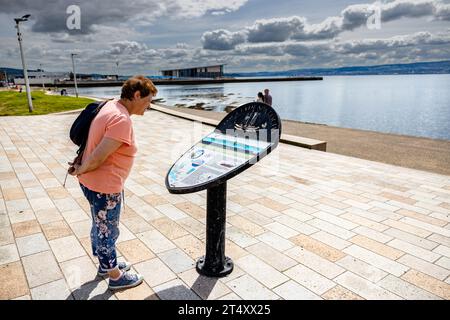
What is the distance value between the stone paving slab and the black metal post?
11cm

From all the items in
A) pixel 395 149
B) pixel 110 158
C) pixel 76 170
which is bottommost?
pixel 395 149

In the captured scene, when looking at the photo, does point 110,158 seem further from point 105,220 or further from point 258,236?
point 258,236

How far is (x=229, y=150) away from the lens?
3.03 meters

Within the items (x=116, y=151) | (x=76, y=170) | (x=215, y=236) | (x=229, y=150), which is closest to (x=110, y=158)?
(x=116, y=151)

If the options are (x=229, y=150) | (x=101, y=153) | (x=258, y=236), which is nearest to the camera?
(x=101, y=153)

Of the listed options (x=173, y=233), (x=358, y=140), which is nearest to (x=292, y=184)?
(x=173, y=233)

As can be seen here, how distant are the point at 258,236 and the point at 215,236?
3.80 feet

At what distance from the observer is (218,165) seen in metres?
2.79

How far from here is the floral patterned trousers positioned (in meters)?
2.70

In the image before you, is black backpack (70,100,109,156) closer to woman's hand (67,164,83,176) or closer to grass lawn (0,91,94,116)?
woman's hand (67,164,83,176)

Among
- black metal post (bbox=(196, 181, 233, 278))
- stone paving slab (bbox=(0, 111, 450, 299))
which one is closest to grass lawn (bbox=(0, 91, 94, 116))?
Result: stone paving slab (bbox=(0, 111, 450, 299))

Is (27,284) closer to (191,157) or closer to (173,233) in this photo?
(173,233)

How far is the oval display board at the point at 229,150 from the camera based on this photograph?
2.60 metres
